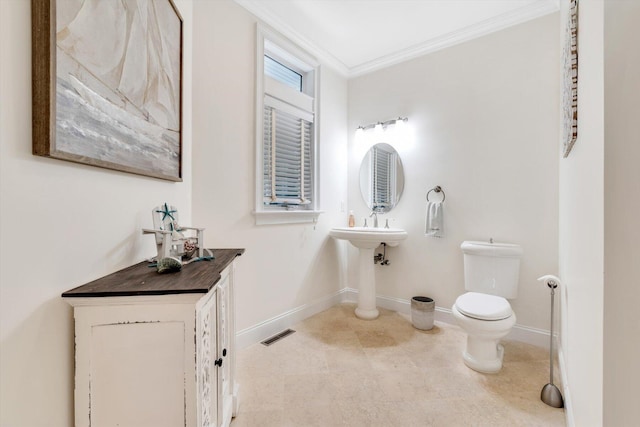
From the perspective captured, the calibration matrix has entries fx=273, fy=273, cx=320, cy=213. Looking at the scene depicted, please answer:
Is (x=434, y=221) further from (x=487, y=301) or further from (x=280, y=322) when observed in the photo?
(x=280, y=322)

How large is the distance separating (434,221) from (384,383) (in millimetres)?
1489

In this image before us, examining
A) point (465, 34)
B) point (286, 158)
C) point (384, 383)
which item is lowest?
point (384, 383)

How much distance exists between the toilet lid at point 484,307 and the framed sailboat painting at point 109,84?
201 cm

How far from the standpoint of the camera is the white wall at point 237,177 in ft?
6.12

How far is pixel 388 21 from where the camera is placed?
238cm

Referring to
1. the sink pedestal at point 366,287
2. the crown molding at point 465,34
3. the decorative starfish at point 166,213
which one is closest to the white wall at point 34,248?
the decorative starfish at point 166,213

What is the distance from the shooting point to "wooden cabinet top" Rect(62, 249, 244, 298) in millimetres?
778

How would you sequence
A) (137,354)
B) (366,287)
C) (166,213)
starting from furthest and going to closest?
(366,287)
(166,213)
(137,354)

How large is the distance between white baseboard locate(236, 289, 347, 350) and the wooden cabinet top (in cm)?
126

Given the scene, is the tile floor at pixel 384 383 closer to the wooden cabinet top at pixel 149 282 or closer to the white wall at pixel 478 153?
the white wall at pixel 478 153

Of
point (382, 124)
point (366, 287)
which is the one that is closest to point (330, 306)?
point (366, 287)

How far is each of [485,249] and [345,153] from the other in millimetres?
1804

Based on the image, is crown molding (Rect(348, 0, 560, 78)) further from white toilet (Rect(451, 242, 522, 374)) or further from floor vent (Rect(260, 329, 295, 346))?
floor vent (Rect(260, 329, 295, 346))

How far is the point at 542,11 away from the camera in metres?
2.17
